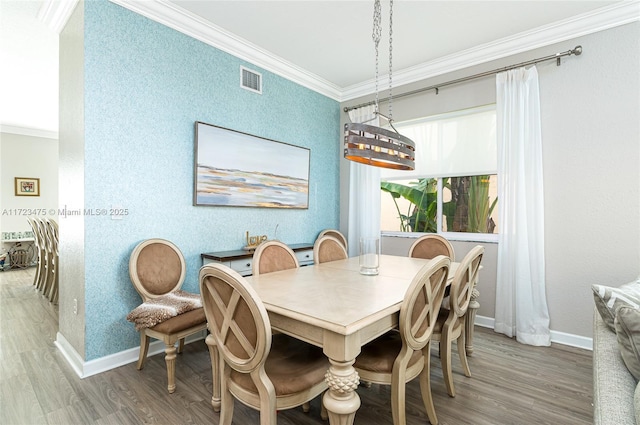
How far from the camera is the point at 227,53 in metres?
3.21

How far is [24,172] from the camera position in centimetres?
644

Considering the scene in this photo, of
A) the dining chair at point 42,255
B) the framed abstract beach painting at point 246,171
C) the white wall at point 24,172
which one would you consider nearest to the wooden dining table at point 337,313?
the framed abstract beach painting at point 246,171

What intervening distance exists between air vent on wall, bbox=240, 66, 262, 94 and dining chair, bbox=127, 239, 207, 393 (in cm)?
186

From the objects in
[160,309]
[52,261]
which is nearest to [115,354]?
[160,309]

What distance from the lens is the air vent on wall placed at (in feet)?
11.0

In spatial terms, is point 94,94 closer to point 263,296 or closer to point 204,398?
point 263,296

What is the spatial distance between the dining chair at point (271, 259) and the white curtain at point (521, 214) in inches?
86.1

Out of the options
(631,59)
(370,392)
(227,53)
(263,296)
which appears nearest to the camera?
(263,296)

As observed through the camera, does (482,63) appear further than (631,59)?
Yes

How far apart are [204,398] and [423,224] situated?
305 cm

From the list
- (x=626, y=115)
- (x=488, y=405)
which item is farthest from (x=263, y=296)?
(x=626, y=115)

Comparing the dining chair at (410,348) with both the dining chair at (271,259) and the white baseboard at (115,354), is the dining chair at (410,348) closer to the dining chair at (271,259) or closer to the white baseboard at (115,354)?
the dining chair at (271,259)

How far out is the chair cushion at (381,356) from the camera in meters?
1.57

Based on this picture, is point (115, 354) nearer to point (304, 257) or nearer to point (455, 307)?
point (304, 257)
